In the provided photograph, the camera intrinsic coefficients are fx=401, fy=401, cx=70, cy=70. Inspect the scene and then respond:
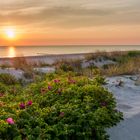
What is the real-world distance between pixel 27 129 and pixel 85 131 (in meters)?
0.98

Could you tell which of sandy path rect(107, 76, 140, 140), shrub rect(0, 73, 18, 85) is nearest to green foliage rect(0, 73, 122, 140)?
sandy path rect(107, 76, 140, 140)

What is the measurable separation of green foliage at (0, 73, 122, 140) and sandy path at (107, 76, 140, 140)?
19 cm

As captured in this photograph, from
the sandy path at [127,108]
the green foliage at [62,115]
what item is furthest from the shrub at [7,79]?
the green foliage at [62,115]

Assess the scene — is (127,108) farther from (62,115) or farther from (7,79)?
(7,79)

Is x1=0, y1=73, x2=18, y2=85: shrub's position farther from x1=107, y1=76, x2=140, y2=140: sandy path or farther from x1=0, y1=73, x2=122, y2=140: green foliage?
x1=0, y1=73, x2=122, y2=140: green foliage

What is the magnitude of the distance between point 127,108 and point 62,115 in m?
2.55

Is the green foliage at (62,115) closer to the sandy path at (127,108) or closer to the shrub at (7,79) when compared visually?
the sandy path at (127,108)

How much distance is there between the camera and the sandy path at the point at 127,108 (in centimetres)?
708

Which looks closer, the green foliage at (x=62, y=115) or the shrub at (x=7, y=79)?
the green foliage at (x=62, y=115)

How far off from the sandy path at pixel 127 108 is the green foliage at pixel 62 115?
0.61ft

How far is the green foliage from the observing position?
5801 millimetres

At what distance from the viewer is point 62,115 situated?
256 inches

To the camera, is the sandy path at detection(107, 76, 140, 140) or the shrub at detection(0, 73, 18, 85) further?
the shrub at detection(0, 73, 18, 85)

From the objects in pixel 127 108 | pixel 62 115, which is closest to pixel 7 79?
pixel 127 108
